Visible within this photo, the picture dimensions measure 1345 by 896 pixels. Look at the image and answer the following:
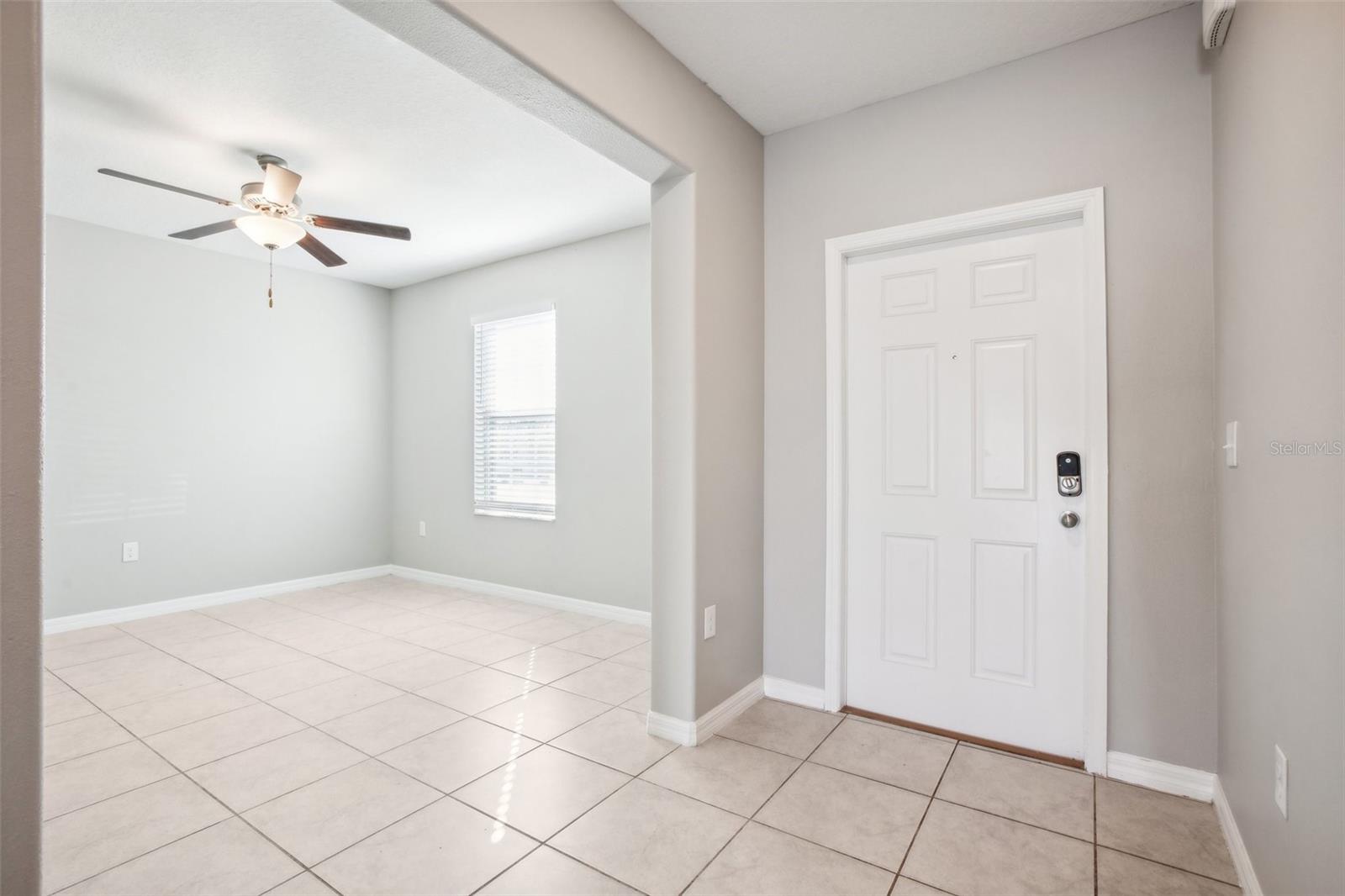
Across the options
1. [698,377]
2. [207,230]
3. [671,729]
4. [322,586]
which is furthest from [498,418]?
[671,729]

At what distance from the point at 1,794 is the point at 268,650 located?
3248 mm

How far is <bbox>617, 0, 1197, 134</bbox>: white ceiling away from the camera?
85.3 inches

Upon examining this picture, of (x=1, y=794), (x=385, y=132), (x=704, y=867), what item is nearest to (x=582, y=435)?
(x=385, y=132)

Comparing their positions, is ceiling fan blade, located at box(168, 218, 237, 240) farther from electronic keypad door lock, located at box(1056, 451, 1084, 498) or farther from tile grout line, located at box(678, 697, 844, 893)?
electronic keypad door lock, located at box(1056, 451, 1084, 498)

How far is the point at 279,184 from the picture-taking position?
124 inches

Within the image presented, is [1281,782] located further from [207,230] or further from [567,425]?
[207,230]

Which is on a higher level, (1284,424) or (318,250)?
(318,250)

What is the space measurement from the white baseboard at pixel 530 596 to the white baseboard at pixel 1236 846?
2.94m

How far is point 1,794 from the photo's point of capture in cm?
89

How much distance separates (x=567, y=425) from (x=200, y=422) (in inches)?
108

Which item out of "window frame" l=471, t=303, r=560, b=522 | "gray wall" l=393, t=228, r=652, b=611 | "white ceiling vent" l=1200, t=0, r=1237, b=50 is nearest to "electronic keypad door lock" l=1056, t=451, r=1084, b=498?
"white ceiling vent" l=1200, t=0, r=1237, b=50

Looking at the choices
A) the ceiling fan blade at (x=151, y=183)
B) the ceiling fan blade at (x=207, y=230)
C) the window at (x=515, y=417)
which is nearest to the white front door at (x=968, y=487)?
the window at (x=515, y=417)

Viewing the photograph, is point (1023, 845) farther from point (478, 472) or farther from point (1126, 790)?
point (478, 472)

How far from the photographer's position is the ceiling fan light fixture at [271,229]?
324cm
